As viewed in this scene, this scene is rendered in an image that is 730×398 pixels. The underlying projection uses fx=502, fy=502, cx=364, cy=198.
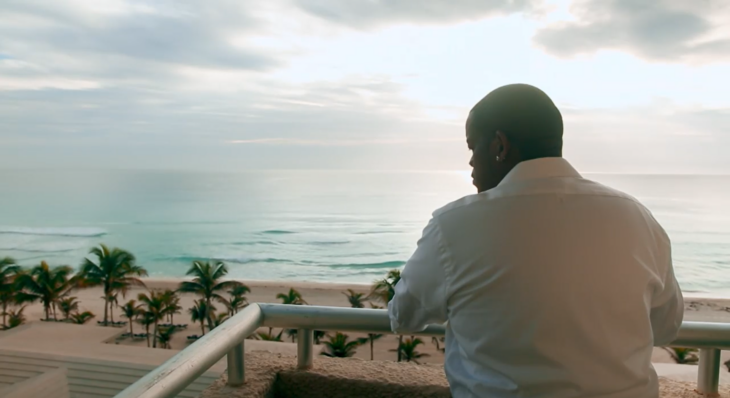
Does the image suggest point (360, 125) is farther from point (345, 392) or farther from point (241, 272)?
point (345, 392)

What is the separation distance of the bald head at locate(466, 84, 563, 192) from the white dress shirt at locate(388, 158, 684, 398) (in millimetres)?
44

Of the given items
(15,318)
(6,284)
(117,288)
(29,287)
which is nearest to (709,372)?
(29,287)

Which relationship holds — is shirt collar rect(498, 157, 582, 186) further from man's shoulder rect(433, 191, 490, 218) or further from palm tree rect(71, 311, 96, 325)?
palm tree rect(71, 311, 96, 325)

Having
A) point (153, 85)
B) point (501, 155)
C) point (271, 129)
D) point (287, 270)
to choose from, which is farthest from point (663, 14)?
point (271, 129)

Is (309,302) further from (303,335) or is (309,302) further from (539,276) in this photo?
(539,276)

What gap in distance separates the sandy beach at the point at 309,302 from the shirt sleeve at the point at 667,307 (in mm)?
13925

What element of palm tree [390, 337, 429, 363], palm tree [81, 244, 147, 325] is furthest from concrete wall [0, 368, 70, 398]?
palm tree [81, 244, 147, 325]

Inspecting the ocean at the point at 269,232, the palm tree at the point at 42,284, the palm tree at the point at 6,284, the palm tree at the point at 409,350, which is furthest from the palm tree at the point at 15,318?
the palm tree at the point at 409,350

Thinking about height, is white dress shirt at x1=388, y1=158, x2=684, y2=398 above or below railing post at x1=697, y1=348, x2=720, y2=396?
above

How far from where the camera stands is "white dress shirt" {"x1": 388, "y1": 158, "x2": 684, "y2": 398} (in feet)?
2.48

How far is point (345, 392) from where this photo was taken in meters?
1.30

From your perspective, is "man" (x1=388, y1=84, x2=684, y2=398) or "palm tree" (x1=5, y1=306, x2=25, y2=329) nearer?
"man" (x1=388, y1=84, x2=684, y2=398)

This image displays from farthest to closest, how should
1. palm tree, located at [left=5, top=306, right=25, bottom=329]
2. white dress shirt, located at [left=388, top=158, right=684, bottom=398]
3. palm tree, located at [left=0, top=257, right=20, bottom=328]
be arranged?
palm tree, located at [left=0, top=257, right=20, bottom=328] < palm tree, located at [left=5, top=306, right=25, bottom=329] < white dress shirt, located at [left=388, top=158, right=684, bottom=398]

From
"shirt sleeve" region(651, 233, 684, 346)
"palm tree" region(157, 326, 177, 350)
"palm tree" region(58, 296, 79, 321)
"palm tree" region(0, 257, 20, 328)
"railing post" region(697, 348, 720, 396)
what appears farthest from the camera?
"palm tree" region(58, 296, 79, 321)
